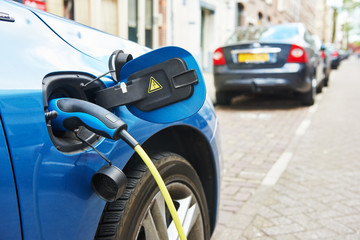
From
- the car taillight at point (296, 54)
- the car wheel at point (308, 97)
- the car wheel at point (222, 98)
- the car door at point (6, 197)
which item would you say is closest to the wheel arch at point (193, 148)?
the car door at point (6, 197)

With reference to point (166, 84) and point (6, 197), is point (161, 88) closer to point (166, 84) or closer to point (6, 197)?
point (166, 84)

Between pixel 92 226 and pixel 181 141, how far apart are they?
0.80 m

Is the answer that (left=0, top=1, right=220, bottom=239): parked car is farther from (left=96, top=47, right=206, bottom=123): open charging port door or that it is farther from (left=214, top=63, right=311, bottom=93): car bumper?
(left=214, top=63, right=311, bottom=93): car bumper

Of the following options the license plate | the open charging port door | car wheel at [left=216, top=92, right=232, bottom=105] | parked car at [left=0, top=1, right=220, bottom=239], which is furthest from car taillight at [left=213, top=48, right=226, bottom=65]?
the open charging port door

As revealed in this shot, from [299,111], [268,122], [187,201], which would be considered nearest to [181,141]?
[187,201]

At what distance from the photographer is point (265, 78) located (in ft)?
23.8

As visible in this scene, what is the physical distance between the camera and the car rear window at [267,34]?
25.4 feet

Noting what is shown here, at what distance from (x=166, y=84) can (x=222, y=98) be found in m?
6.85

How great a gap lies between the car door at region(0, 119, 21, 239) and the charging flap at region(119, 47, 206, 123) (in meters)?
0.46

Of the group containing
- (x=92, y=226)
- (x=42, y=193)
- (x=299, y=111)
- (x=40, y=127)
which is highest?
(x=40, y=127)

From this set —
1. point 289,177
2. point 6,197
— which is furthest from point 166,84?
point 289,177

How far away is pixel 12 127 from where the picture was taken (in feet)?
3.47

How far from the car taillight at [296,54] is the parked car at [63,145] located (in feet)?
19.0

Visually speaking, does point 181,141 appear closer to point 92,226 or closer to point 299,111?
point 92,226
